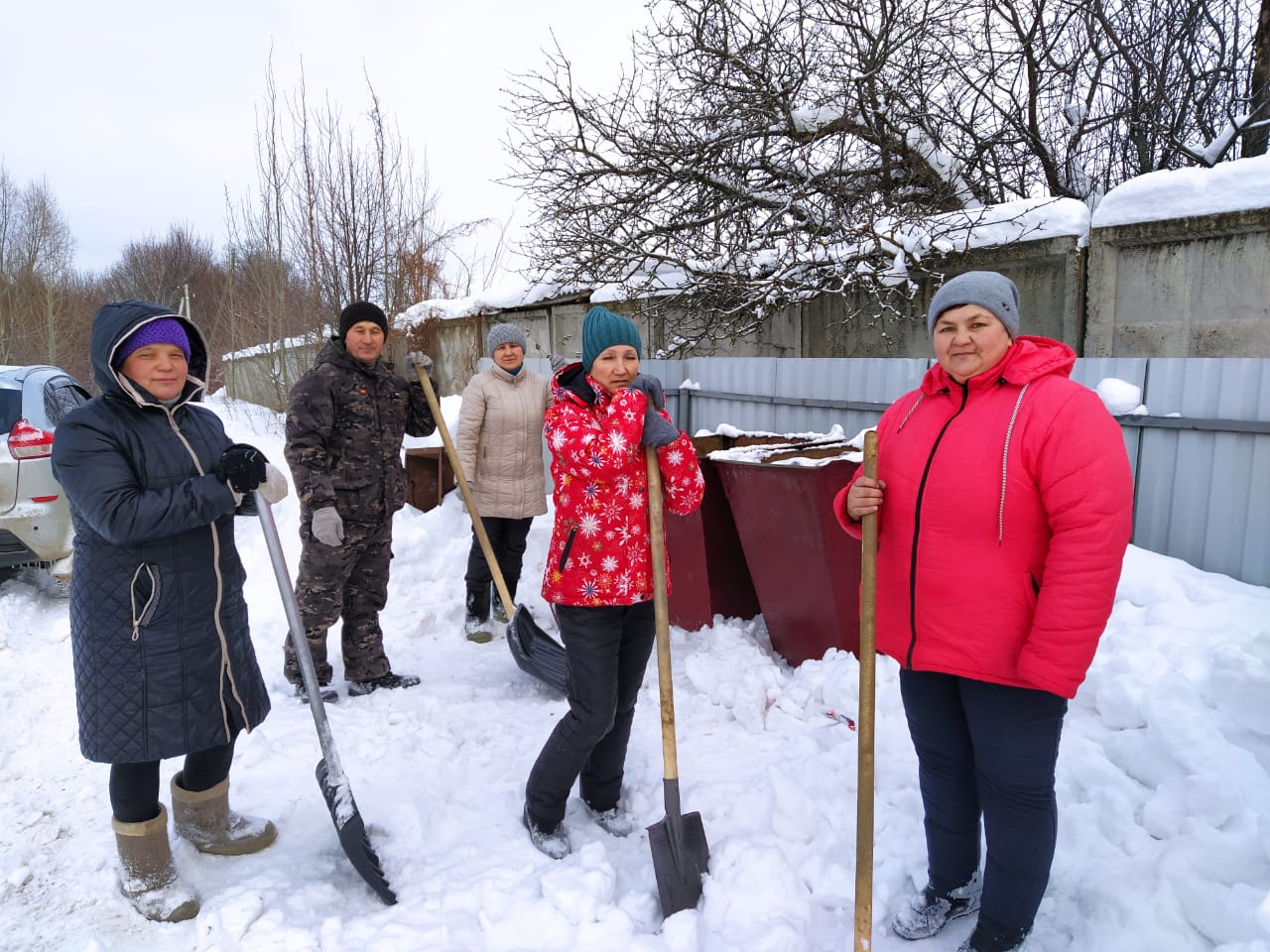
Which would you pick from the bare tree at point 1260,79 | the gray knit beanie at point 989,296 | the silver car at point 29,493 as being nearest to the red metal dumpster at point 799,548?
the gray knit beanie at point 989,296

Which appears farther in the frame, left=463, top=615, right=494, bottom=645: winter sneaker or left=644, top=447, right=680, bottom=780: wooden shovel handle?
left=463, top=615, right=494, bottom=645: winter sneaker

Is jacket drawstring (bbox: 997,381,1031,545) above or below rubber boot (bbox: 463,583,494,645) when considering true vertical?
above

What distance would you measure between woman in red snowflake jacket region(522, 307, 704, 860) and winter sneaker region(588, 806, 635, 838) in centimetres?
18

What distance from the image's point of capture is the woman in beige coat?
4387 mm

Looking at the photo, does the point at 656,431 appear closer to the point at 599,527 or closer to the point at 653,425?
the point at 653,425

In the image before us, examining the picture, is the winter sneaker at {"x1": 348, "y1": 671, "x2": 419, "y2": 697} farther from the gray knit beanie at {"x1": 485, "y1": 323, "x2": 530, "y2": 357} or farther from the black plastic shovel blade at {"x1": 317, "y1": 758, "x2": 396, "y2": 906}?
the gray knit beanie at {"x1": 485, "y1": 323, "x2": 530, "y2": 357}

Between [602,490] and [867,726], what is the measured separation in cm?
100

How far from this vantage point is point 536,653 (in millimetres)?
3812

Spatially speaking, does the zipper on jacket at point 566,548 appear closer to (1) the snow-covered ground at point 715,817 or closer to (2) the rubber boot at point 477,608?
(1) the snow-covered ground at point 715,817

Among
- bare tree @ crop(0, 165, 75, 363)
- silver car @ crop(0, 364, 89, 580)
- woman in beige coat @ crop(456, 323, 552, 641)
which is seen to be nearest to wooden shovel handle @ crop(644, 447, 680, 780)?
woman in beige coat @ crop(456, 323, 552, 641)

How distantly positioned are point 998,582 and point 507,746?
2202 millimetres

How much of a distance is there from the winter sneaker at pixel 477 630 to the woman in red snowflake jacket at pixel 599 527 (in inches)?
80.9

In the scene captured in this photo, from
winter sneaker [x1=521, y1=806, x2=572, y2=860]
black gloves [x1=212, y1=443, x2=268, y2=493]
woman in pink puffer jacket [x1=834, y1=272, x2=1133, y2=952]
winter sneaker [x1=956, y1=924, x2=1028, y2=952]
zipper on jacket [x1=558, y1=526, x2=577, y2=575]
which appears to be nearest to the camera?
woman in pink puffer jacket [x1=834, y1=272, x2=1133, y2=952]

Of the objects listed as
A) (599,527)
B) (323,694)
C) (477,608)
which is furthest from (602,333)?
(477,608)
